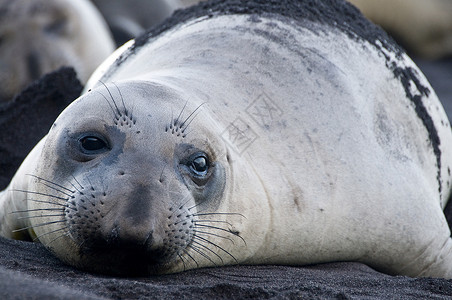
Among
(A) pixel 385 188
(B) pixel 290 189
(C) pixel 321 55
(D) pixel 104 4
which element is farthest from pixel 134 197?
(D) pixel 104 4

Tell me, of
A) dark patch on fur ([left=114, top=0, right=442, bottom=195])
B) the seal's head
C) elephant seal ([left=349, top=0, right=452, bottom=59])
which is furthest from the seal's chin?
elephant seal ([left=349, top=0, right=452, bottom=59])

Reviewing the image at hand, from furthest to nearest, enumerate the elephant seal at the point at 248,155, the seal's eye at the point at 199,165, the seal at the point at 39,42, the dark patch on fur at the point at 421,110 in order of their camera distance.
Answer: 1. the seal at the point at 39,42
2. the dark patch on fur at the point at 421,110
3. the seal's eye at the point at 199,165
4. the elephant seal at the point at 248,155

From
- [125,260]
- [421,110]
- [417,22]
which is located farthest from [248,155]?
[417,22]

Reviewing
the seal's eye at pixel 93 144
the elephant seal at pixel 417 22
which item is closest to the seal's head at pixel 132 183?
the seal's eye at pixel 93 144

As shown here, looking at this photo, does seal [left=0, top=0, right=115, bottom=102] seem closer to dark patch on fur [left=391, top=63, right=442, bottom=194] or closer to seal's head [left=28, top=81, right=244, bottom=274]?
dark patch on fur [left=391, top=63, right=442, bottom=194]

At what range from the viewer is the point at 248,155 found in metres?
3.19

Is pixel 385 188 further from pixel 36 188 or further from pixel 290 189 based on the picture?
pixel 36 188

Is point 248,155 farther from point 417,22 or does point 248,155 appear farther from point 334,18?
point 417,22

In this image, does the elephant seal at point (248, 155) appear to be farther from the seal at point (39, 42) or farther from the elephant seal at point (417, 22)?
the elephant seal at point (417, 22)

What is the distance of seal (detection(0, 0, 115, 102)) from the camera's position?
6598 millimetres

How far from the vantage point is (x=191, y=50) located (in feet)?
12.6

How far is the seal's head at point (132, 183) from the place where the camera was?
100 inches

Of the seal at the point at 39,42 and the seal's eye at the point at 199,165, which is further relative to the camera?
the seal at the point at 39,42

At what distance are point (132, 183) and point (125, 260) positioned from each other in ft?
0.83
